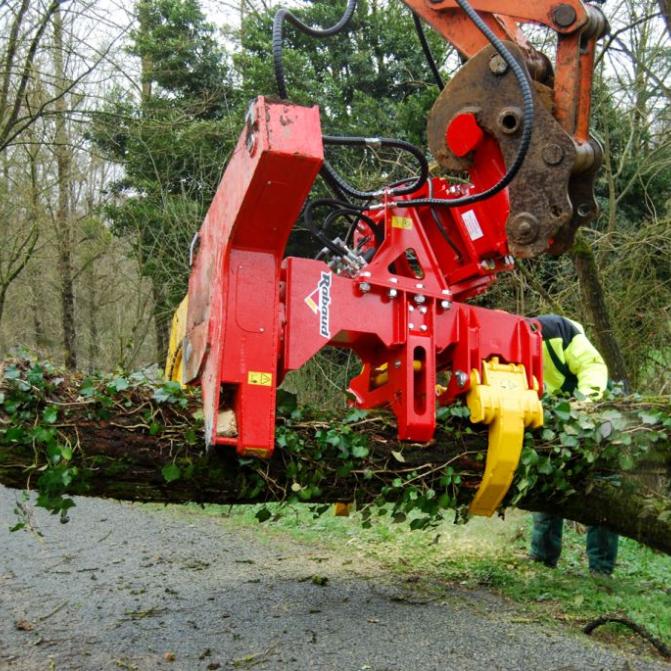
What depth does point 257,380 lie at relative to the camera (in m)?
3.12

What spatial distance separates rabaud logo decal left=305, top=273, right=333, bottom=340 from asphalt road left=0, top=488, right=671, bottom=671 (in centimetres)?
146

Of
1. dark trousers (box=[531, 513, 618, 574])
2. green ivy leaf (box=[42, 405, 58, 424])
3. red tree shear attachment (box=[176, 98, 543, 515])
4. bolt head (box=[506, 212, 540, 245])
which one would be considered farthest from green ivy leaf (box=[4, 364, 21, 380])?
dark trousers (box=[531, 513, 618, 574])

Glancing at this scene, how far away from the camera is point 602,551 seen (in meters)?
5.20

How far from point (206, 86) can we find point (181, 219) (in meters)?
3.60

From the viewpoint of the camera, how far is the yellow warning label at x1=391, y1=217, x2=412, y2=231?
12.6 ft

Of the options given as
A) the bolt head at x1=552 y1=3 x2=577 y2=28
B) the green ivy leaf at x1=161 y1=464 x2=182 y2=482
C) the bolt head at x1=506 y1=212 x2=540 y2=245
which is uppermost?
the bolt head at x1=552 y1=3 x2=577 y2=28

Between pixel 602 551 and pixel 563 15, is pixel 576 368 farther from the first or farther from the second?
pixel 563 15

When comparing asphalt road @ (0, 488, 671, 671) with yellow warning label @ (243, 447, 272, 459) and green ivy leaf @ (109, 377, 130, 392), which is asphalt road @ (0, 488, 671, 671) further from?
green ivy leaf @ (109, 377, 130, 392)

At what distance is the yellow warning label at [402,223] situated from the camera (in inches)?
151

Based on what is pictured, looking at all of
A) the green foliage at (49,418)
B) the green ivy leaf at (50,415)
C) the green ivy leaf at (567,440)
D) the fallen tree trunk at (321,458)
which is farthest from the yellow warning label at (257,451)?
the green ivy leaf at (567,440)

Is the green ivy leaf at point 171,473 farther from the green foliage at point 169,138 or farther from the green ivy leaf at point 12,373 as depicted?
the green foliage at point 169,138

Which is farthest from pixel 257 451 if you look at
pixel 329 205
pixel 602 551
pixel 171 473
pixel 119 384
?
pixel 602 551

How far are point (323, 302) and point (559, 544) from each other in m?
3.11

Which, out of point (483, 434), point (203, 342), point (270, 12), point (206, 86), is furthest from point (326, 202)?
point (206, 86)
